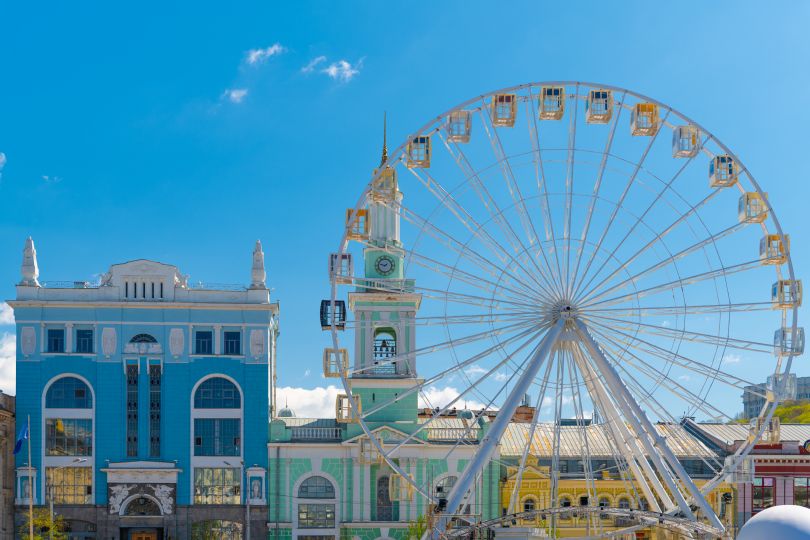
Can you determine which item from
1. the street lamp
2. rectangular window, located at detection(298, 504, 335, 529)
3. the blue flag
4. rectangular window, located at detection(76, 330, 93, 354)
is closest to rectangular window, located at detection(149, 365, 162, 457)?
rectangular window, located at detection(76, 330, 93, 354)

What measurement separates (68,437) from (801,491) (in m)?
46.0

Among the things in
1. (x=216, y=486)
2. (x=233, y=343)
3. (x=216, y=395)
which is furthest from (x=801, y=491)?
(x=216, y=395)

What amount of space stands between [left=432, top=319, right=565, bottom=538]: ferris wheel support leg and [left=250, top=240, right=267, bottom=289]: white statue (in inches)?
1183

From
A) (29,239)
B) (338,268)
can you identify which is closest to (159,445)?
(29,239)

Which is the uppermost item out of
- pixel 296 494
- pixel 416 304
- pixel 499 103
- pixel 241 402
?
pixel 499 103

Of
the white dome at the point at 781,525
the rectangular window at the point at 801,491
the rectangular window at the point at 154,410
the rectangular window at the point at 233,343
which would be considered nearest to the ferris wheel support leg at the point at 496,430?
the white dome at the point at 781,525

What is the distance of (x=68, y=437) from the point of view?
80188mm

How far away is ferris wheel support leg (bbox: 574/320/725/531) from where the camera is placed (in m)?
54.3

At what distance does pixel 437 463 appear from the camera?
81250mm

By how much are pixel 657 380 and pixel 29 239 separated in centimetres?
4329

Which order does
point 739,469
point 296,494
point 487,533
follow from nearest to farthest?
point 487,533
point 739,469
point 296,494

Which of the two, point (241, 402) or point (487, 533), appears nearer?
point (487, 533)

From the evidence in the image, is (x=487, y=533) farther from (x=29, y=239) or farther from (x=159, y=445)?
(x=29, y=239)

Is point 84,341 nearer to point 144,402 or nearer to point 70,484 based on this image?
point 144,402
